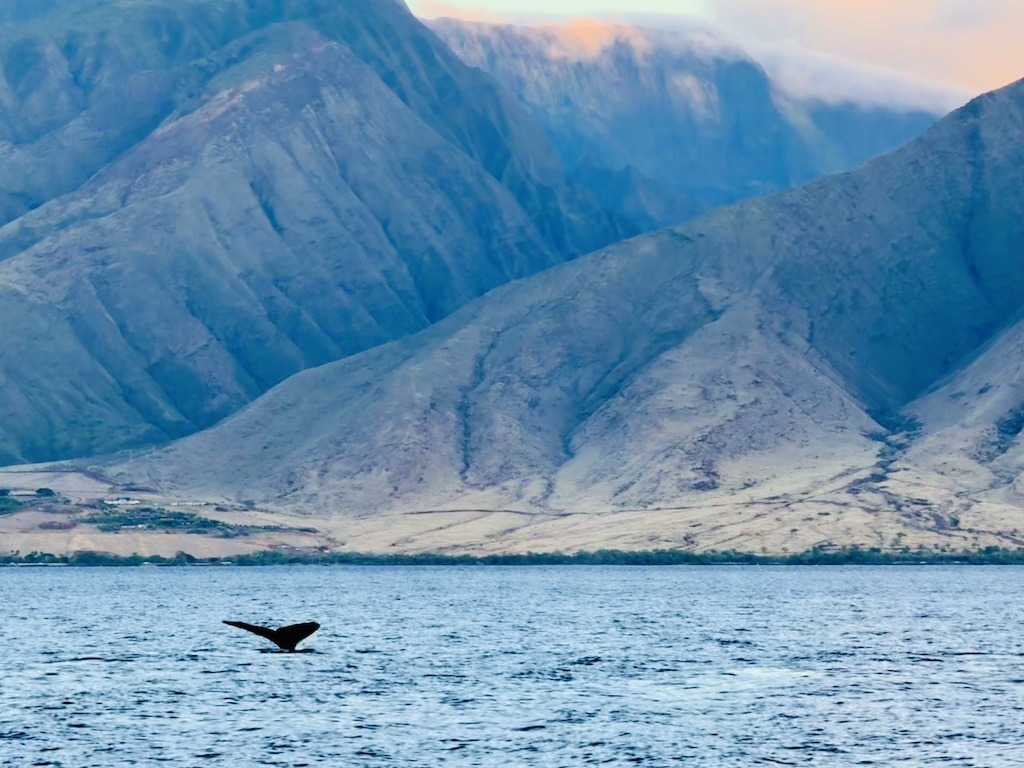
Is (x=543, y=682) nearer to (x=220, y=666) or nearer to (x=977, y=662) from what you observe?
(x=220, y=666)

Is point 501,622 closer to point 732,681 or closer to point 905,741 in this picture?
point 732,681

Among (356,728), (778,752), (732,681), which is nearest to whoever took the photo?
(778,752)

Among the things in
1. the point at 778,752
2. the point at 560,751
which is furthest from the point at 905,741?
the point at 560,751

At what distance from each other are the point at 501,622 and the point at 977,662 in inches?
2427

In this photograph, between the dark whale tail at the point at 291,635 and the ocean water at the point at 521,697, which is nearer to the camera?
the ocean water at the point at 521,697

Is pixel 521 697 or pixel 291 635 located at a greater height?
pixel 291 635

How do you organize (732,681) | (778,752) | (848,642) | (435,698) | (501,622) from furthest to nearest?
1. (501,622)
2. (848,642)
3. (732,681)
4. (435,698)
5. (778,752)

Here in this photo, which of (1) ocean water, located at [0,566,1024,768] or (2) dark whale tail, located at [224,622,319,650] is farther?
(2) dark whale tail, located at [224,622,319,650]

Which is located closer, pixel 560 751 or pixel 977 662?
pixel 560 751

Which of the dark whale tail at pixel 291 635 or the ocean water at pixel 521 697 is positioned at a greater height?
the dark whale tail at pixel 291 635

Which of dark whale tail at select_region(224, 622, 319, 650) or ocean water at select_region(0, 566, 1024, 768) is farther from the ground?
dark whale tail at select_region(224, 622, 319, 650)

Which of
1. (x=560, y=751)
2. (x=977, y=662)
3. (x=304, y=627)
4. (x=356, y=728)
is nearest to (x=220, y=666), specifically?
(x=304, y=627)

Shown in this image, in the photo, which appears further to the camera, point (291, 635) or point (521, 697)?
point (291, 635)

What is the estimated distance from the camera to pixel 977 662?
144125mm
